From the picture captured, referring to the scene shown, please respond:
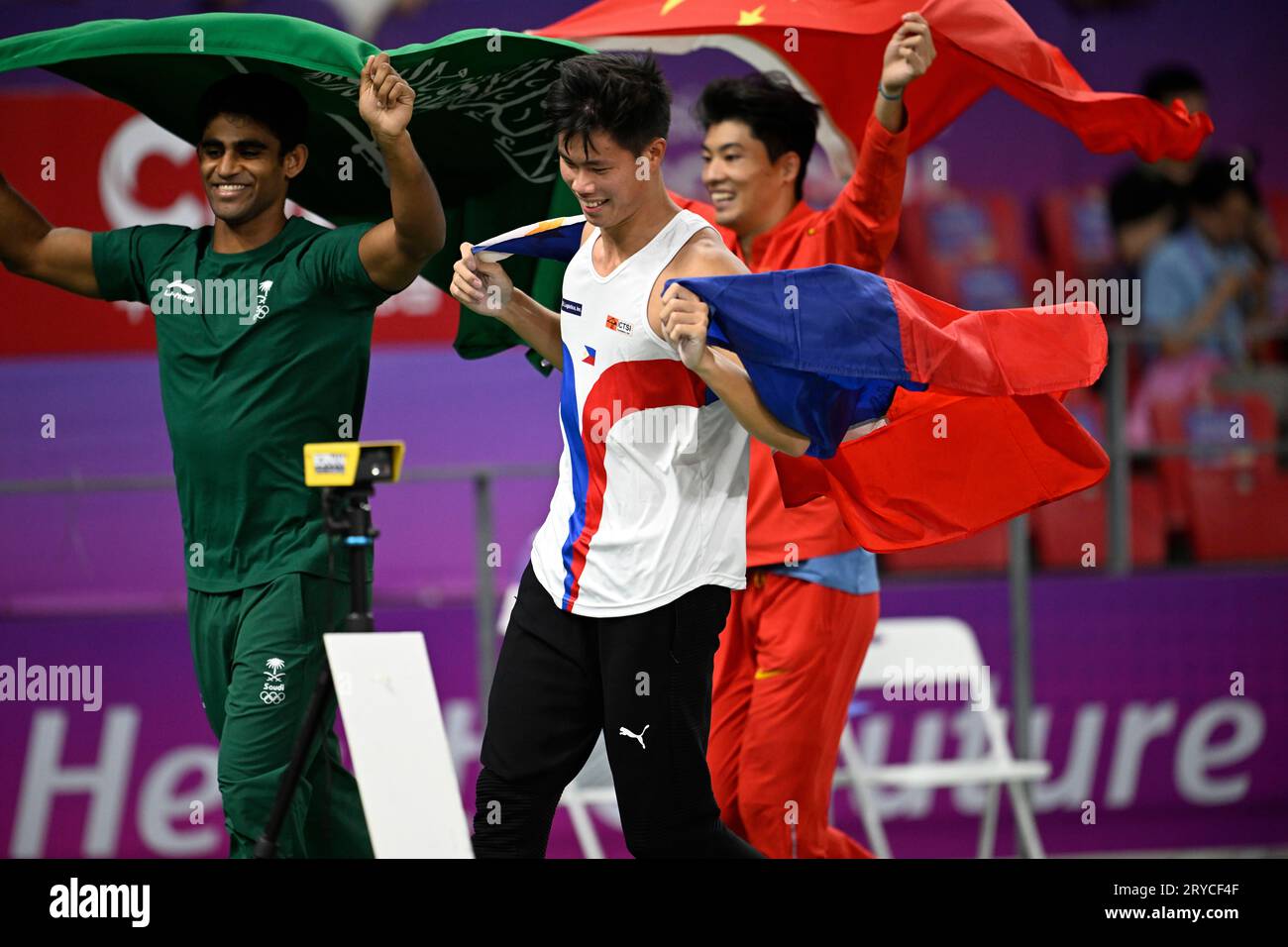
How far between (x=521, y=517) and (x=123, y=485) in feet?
7.58

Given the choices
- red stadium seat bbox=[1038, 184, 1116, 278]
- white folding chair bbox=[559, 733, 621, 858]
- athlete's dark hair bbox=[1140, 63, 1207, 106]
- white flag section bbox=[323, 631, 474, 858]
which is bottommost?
white folding chair bbox=[559, 733, 621, 858]

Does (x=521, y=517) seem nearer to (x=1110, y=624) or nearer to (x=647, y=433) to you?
(x=1110, y=624)

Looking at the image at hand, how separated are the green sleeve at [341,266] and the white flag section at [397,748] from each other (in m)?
1.04

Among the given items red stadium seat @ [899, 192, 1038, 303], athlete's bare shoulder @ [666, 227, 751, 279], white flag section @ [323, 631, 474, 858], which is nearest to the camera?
white flag section @ [323, 631, 474, 858]

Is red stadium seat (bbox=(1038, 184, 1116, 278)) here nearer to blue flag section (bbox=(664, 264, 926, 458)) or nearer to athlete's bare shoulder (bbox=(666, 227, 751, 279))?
blue flag section (bbox=(664, 264, 926, 458))

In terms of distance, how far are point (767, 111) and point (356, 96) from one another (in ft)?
4.03

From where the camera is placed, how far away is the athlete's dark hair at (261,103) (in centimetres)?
442

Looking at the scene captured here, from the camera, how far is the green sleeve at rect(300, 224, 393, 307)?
4367mm

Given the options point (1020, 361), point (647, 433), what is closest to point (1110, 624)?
point (1020, 361)

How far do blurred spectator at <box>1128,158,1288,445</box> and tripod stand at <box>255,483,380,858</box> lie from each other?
585 centimetres

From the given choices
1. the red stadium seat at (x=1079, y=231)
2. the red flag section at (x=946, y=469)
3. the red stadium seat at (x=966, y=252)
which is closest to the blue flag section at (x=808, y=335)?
the red flag section at (x=946, y=469)

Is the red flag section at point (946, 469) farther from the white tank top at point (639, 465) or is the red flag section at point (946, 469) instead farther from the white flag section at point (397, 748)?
the white flag section at point (397, 748)

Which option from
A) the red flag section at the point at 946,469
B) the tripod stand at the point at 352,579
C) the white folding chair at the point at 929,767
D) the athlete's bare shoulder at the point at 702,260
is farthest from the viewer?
the white folding chair at the point at 929,767

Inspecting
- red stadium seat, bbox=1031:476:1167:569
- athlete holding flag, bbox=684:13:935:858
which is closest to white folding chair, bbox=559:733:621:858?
athlete holding flag, bbox=684:13:935:858
